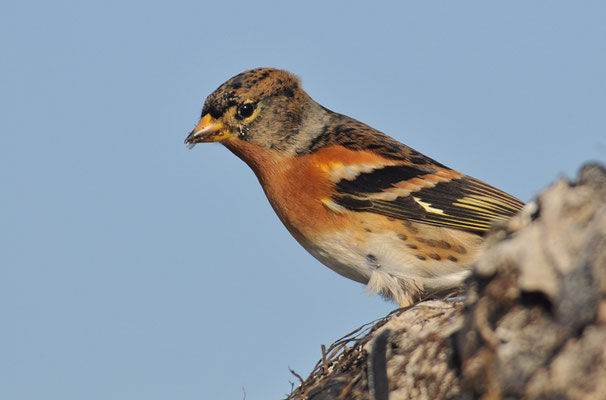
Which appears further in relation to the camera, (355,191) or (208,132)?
(208,132)

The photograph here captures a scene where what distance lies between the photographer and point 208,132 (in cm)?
717

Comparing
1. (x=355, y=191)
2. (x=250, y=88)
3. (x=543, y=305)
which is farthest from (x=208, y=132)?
(x=543, y=305)

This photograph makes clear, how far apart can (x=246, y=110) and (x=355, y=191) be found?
1.43m

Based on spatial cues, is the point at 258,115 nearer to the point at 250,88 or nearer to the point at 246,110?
the point at 246,110

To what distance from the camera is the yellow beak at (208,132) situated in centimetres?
717

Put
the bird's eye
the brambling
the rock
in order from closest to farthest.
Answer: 1. the rock
2. the brambling
3. the bird's eye

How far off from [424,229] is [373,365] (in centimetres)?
219

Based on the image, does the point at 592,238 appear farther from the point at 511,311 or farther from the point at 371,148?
the point at 371,148

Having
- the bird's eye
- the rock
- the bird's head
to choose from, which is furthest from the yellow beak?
the rock

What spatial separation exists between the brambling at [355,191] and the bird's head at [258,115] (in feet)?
0.03

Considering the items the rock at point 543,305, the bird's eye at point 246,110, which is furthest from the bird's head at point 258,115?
the rock at point 543,305

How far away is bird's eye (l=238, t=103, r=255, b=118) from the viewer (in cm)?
732

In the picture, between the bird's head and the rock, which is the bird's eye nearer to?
the bird's head

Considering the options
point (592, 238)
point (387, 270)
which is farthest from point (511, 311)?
point (387, 270)
